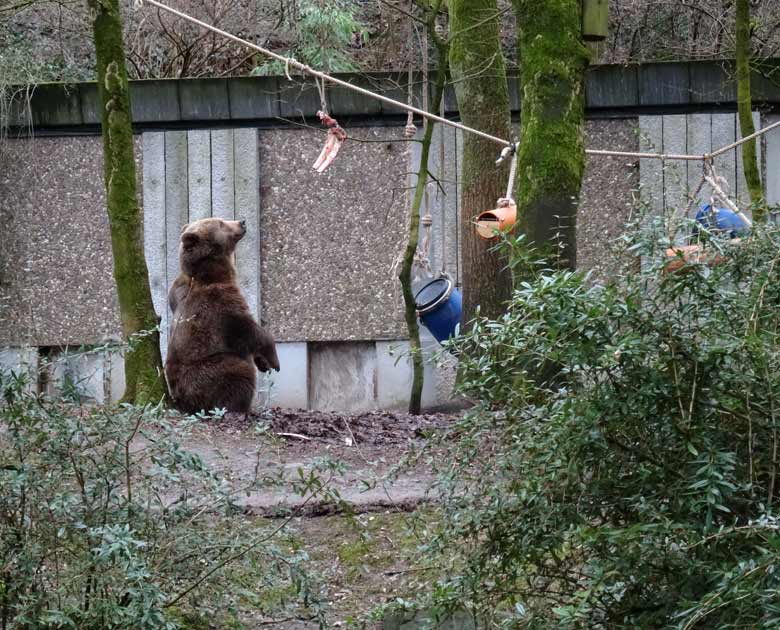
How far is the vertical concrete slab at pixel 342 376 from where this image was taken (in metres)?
9.98

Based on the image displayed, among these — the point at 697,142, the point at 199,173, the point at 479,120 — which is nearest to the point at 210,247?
the point at 199,173

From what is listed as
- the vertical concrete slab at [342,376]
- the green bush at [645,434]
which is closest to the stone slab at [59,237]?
the vertical concrete slab at [342,376]

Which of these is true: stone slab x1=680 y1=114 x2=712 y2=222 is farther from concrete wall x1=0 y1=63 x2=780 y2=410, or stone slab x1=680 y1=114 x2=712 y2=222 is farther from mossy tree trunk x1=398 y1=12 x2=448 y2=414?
mossy tree trunk x1=398 y1=12 x2=448 y2=414

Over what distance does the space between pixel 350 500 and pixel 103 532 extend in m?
2.38

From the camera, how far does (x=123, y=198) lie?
748 centimetres

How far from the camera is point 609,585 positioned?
318cm

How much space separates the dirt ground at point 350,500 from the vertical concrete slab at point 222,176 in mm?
2271

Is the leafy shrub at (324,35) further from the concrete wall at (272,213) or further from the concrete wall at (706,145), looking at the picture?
the concrete wall at (706,145)

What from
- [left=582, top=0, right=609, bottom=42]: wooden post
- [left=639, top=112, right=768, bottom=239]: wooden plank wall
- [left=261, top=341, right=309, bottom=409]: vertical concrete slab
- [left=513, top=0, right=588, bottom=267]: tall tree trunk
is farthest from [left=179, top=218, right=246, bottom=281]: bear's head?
[left=582, top=0, right=609, bottom=42]: wooden post

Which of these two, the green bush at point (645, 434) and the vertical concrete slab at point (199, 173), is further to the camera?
the vertical concrete slab at point (199, 173)

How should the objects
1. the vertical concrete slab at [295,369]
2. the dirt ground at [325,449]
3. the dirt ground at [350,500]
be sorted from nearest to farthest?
the dirt ground at [350,500] → the dirt ground at [325,449] → the vertical concrete slab at [295,369]

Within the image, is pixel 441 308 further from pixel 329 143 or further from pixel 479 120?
pixel 329 143

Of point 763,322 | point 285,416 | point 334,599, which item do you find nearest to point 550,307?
point 763,322

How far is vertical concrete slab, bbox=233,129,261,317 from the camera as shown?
9898mm
